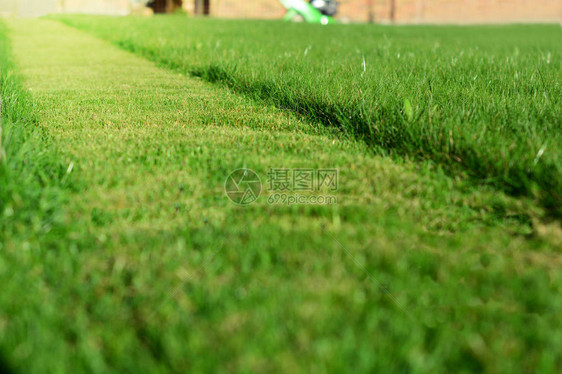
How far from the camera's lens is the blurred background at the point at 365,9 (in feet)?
72.8

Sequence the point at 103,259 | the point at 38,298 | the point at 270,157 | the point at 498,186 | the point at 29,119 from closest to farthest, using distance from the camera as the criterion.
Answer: the point at 38,298
the point at 103,259
the point at 498,186
the point at 270,157
the point at 29,119

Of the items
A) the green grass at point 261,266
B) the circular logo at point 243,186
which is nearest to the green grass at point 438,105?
the green grass at point 261,266

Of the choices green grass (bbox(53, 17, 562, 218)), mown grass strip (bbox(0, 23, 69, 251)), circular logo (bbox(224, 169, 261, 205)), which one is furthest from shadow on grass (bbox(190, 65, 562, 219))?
mown grass strip (bbox(0, 23, 69, 251))

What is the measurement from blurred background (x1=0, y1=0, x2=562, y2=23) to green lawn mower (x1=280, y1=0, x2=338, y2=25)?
3.95 feet

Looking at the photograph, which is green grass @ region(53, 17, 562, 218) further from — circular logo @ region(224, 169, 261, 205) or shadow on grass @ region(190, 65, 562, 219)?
circular logo @ region(224, 169, 261, 205)

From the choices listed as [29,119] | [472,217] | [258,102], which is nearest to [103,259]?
[472,217]

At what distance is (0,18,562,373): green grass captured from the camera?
1299mm

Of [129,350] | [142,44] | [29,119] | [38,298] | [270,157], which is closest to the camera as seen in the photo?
[129,350]

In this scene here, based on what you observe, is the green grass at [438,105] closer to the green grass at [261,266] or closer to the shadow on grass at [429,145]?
the shadow on grass at [429,145]

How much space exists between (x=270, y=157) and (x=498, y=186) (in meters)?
1.16

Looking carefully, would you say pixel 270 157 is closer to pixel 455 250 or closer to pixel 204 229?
pixel 204 229

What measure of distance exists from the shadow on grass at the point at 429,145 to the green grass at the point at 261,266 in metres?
0.06

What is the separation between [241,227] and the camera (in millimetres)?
1962

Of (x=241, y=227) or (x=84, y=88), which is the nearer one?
(x=241, y=227)
